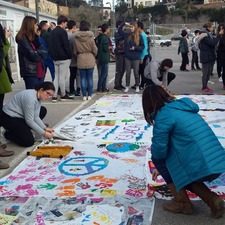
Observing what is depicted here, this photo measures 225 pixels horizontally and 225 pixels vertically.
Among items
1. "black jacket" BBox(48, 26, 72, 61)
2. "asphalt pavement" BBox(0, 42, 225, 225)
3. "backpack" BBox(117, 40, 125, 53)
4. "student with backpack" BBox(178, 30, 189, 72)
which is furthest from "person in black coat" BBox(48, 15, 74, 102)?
"student with backpack" BBox(178, 30, 189, 72)

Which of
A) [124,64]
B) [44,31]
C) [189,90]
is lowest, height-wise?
[189,90]

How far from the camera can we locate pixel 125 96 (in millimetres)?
8383

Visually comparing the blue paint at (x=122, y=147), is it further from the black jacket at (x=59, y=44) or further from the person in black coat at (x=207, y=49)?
the person in black coat at (x=207, y=49)

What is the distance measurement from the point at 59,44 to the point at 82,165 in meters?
4.14

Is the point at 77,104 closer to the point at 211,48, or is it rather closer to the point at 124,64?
the point at 124,64

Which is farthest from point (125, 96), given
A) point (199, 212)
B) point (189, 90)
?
point (199, 212)

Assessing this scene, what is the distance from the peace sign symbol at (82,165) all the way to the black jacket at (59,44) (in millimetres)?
3859

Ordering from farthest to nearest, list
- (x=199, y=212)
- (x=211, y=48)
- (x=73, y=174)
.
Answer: (x=211, y=48) → (x=73, y=174) → (x=199, y=212)

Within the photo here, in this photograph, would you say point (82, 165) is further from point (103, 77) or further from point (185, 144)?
point (103, 77)

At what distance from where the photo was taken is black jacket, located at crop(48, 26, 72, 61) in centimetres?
759

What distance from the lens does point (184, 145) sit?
2.72 metres

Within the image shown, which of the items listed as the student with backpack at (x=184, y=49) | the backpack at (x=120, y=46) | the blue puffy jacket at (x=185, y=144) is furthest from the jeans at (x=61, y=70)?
the student with backpack at (x=184, y=49)

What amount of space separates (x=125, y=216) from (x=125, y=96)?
562 cm

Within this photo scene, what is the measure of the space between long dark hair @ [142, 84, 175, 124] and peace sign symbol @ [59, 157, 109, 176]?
1283 millimetres
